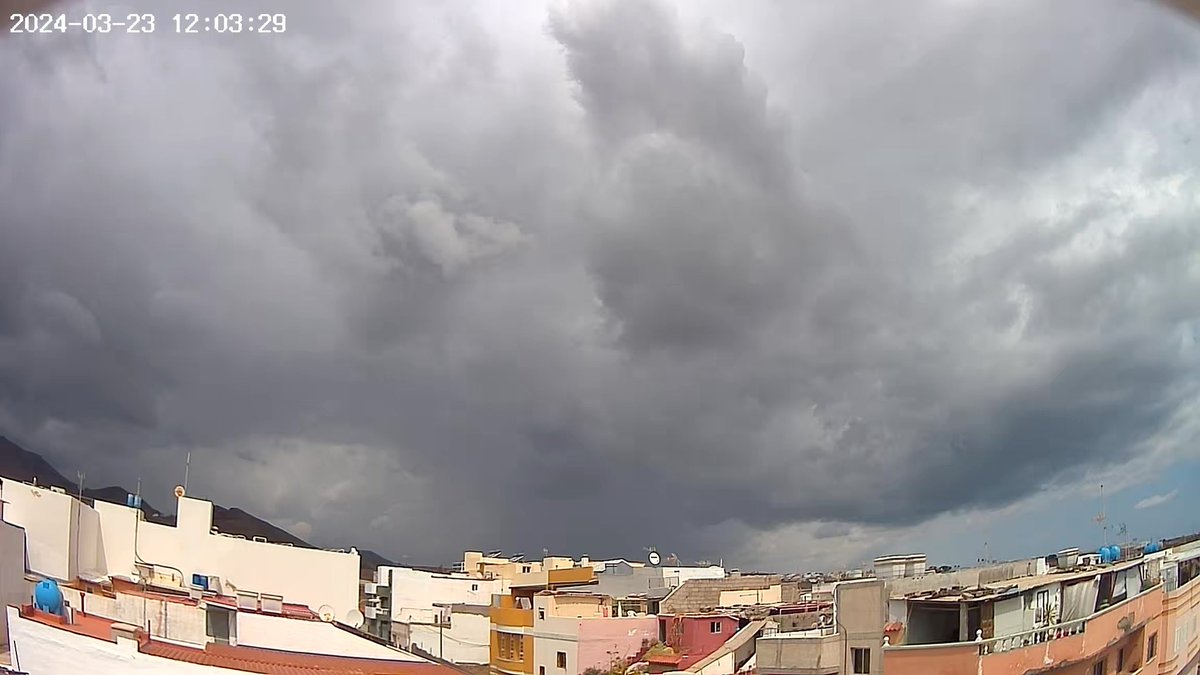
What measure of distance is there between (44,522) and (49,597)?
0.17 m

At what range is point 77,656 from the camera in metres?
2.15

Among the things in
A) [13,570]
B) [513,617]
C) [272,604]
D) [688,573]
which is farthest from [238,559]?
[688,573]

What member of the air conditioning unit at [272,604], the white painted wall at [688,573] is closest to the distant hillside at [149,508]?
the air conditioning unit at [272,604]

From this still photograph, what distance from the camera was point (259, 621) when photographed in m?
2.15

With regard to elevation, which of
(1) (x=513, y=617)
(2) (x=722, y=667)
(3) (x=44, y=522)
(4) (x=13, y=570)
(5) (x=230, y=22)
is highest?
(5) (x=230, y=22)

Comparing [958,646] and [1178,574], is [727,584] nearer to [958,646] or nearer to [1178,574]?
[958,646]

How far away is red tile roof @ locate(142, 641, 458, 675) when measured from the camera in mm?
2123

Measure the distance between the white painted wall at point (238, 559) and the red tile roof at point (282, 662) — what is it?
11 centimetres

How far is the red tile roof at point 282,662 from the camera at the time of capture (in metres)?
2.12

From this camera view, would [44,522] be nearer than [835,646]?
No

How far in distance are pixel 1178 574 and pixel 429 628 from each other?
72.6 inches

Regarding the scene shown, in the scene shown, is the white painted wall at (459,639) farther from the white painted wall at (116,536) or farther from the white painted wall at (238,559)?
the white painted wall at (116,536)

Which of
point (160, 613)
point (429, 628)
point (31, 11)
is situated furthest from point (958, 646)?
point (31, 11)

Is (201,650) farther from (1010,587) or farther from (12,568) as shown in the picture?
(1010,587)
